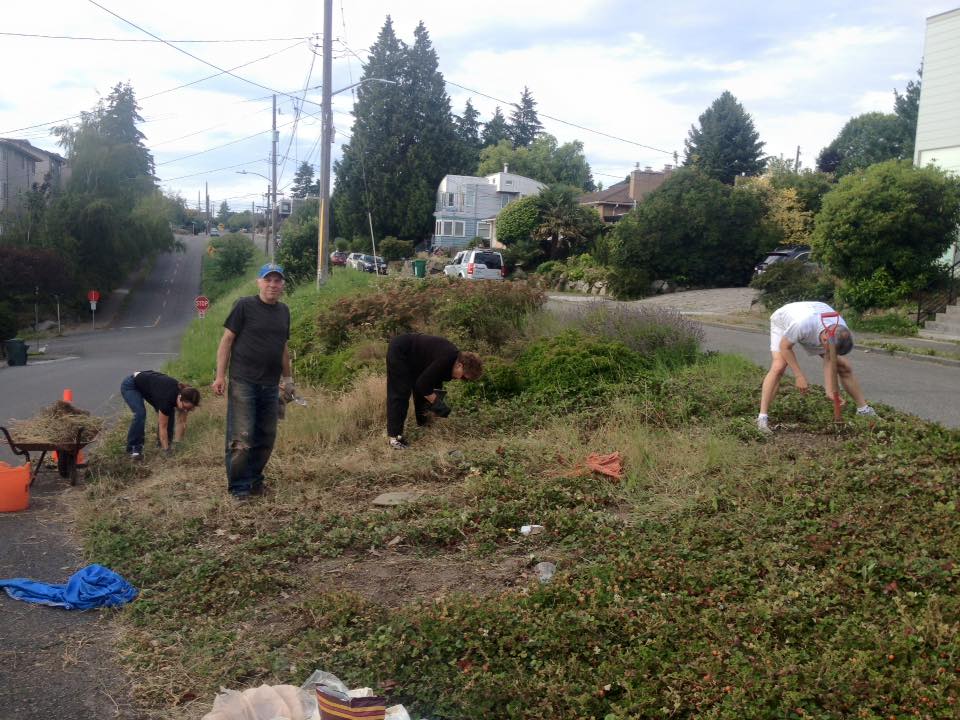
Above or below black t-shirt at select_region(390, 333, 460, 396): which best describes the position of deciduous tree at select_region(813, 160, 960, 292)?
above

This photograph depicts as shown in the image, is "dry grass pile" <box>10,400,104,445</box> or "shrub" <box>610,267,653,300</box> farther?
"shrub" <box>610,267,653,300</box>

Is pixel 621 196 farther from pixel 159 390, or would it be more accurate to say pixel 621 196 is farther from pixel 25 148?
pixel 159 390

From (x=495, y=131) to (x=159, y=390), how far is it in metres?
86.0

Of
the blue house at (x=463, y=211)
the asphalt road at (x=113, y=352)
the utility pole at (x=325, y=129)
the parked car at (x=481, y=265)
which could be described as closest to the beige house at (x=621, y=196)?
the blue house at (x=463, y=211)

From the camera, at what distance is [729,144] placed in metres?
53.5

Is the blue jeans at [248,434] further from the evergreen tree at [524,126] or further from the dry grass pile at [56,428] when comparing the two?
the evergreen tree at [524,126]

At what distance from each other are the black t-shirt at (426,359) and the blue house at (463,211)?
1947 inches

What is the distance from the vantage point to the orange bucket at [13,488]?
7.32 metres

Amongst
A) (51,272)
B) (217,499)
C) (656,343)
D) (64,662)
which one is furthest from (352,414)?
(51,272)

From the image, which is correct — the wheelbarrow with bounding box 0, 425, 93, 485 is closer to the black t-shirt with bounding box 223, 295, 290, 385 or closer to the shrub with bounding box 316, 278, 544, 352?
the black t-shirt with bounding box 223, 295, 290, 385

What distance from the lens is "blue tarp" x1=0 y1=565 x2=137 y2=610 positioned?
5.16 m

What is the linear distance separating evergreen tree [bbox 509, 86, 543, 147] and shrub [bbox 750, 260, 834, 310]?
71.8 metres

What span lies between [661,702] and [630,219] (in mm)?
28777

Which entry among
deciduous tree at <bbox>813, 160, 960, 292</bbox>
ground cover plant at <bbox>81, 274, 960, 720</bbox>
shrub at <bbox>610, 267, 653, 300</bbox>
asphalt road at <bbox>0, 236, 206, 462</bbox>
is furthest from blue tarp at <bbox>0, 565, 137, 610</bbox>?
shrub at <bbox>610, 267, 653, 300</bbox>
